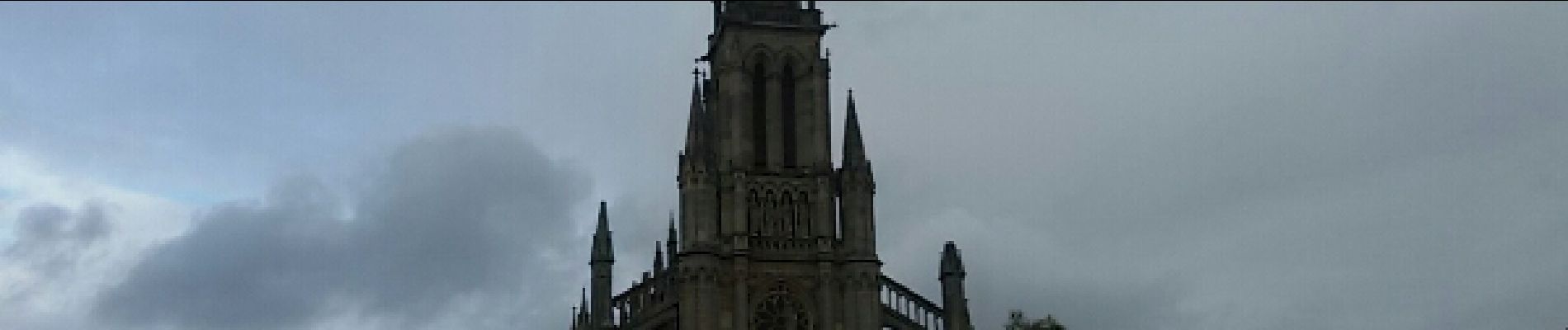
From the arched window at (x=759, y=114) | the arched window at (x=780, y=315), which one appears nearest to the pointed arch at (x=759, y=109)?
the arched window at (x=759, y=114)

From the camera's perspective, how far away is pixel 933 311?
3068 inches

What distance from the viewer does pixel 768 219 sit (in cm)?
7762

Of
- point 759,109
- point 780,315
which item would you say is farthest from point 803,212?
point 759,109

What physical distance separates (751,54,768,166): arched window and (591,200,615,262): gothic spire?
7.24 m

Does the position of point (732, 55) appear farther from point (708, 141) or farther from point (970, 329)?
point (970, 329)

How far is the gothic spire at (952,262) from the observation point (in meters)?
77.9

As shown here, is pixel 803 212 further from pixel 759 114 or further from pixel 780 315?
pixel 759 114

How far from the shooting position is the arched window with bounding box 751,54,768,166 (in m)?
79.1

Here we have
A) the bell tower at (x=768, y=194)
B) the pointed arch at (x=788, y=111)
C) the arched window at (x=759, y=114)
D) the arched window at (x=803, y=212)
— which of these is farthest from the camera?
the pointed arch at (x=788, y=111)

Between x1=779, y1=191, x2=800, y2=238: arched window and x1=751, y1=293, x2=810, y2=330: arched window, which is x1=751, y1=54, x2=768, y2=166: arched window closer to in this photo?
x1=779, y1=191, x2=800, y2=238: arched window

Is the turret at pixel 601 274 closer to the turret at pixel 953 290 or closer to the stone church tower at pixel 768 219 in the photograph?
the stone church tower at pixel 768 219

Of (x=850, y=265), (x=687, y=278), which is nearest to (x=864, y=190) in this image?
(x=850, y=265)

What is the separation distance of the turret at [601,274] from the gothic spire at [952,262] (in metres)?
14.1

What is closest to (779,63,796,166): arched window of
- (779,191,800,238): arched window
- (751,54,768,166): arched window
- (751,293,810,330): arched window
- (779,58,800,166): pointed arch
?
(779,58,800,166): pointed arch
